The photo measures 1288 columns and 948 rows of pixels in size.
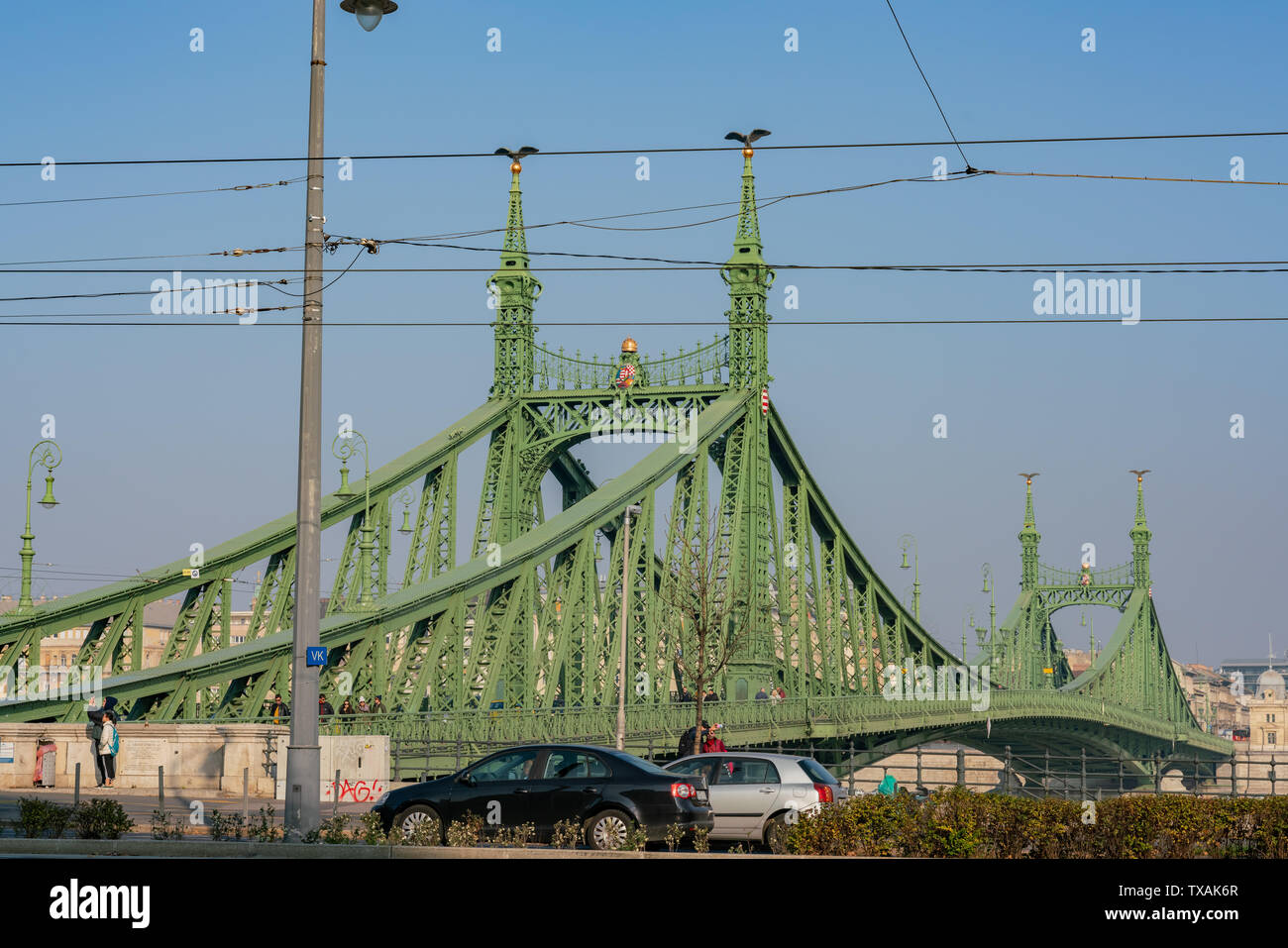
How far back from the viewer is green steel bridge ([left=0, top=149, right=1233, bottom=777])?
115 ft

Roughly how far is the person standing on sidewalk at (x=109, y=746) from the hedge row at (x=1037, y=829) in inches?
602

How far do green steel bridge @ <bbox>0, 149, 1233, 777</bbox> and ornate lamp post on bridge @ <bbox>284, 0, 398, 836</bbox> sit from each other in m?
8.58

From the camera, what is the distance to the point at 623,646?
37875 millimetres

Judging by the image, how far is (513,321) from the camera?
48844mm

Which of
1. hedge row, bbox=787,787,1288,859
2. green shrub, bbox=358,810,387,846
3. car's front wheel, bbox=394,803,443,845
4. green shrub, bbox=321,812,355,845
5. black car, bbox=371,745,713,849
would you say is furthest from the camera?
black car, bbox=371,745,713,849

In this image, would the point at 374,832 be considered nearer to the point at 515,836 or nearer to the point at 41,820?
the point at 515,836

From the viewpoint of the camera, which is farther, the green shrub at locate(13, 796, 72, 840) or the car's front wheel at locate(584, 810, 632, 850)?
the car's front wheel at locate(584, 810, 632, 850)

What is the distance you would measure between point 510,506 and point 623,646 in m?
11.9

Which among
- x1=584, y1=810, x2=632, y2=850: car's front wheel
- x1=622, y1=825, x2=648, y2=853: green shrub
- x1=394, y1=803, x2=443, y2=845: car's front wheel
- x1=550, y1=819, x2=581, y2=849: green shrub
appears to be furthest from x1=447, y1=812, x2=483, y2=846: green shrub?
x1=622, y1=825, x2=648, y2=853: green shrub

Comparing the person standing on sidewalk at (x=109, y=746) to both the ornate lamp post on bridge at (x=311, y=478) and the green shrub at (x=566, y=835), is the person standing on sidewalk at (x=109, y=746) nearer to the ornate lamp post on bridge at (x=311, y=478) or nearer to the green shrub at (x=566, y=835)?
the ornate lamp post on bridge at (x=311, y=478)

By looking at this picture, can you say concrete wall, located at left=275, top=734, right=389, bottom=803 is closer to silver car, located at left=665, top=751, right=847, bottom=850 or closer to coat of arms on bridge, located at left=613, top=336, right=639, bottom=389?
silver car, located at left=665, top=751, right=847, bottom=850

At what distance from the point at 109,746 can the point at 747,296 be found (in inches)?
1093
